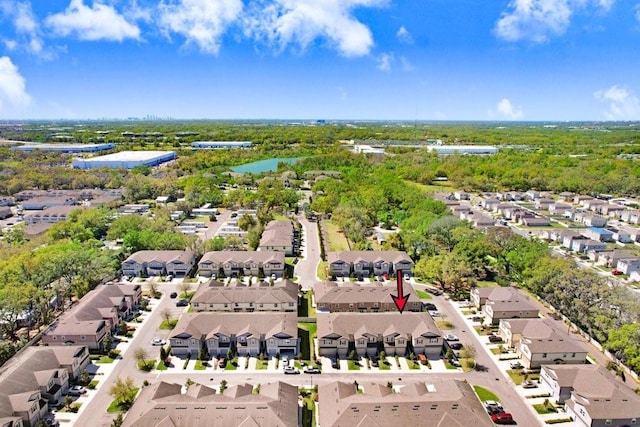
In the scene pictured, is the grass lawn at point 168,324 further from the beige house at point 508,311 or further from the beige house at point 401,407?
the beige house at point 508,311

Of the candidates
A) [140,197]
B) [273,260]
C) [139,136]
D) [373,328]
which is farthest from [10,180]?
[139,136]

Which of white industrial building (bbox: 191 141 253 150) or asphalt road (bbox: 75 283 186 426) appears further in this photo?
white industrial building (bbox: 191 141 253 150)

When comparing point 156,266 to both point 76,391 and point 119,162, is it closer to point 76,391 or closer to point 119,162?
point 76,391

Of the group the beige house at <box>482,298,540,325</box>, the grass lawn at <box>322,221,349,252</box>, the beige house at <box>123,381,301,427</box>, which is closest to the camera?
the beige house at <box>123,381,301,427</box>

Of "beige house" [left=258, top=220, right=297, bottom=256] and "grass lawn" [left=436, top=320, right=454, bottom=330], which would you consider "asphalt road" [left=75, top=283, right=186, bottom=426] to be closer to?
"beige house" [left=258, top=220, right=297, bottom=256]

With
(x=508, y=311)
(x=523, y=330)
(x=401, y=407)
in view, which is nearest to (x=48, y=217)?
(x=401, y=407)

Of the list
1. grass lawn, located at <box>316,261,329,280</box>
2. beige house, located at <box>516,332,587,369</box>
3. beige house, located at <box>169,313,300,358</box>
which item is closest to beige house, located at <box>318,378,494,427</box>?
beige house, located at <box>169,313,300,358</box>

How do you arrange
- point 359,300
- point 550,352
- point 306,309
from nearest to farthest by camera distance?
point 550,352, point 359,300, point 306,309
